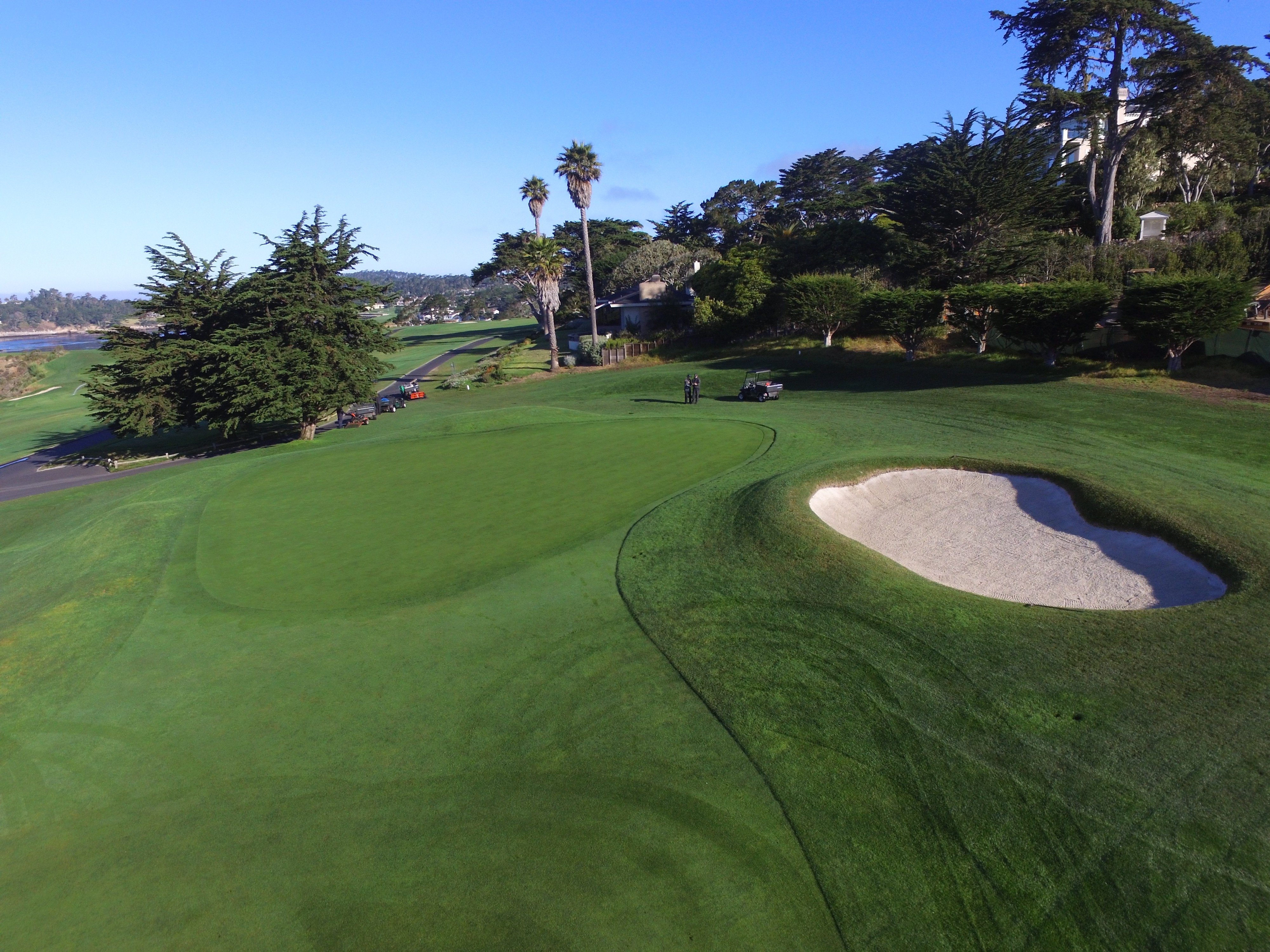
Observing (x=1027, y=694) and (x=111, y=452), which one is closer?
(x=1027, y=694)

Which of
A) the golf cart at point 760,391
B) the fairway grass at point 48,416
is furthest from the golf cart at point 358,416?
the golf cart at point 760,391

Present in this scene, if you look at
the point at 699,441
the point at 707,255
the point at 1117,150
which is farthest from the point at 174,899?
the point at 707,255

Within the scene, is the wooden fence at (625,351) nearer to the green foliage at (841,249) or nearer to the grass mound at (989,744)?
the green foliage at (841,249)

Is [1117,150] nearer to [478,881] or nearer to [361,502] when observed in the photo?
[361,502]

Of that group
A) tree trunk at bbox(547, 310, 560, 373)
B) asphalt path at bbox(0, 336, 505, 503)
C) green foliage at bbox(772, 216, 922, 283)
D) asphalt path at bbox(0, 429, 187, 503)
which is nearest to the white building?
green foliage at bbox(772, 216, 922, 283)

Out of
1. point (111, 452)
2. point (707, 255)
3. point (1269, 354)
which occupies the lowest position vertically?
point (111, 452)

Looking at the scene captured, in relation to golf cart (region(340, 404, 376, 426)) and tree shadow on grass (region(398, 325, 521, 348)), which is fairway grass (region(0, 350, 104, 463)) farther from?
tree shadow on grass (region(398, 325, 521, 348))
